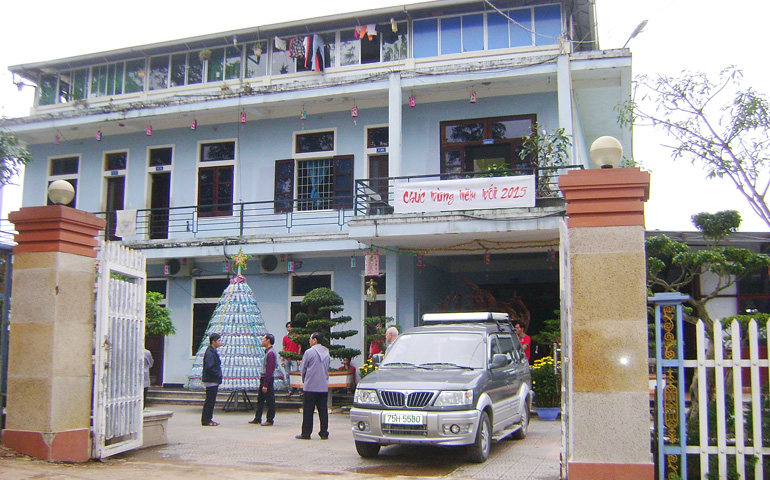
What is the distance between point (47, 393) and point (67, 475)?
1.09 meters

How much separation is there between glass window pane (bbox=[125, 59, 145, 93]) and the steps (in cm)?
890

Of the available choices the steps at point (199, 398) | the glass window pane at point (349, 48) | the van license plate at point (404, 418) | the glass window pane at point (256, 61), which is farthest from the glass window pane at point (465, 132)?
the van license plate at point (404, 418)

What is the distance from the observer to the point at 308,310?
18406mm

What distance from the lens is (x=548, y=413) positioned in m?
13.5

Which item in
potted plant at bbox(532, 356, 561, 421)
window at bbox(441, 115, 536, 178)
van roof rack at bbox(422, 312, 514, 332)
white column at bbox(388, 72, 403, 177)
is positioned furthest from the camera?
window at bbox(441, 115, 536, 178)

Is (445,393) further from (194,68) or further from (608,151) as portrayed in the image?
(194,68)

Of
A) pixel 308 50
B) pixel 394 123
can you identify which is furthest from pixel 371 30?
pixel 394 123

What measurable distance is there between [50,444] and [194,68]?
1480 centimetres

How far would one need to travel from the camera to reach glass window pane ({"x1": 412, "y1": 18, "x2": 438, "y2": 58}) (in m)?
18.9

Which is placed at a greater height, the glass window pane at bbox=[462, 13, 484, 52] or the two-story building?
the glass window pane at bbox=[462, 13, 484, 52]

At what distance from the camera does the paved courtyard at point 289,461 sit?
8.18m

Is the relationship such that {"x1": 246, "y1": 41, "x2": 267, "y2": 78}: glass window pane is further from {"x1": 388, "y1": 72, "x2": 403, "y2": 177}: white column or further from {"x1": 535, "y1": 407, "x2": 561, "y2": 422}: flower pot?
{"x1": 535, "y1": 407, "x2": 561, "y2": 422}: flower pot

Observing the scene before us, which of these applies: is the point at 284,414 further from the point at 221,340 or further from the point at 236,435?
the point at 236,435

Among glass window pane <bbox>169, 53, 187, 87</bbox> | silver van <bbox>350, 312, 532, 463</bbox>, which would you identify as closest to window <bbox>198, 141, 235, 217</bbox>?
glass window pane <bbox>169, 53, 187, 87</bbox>
